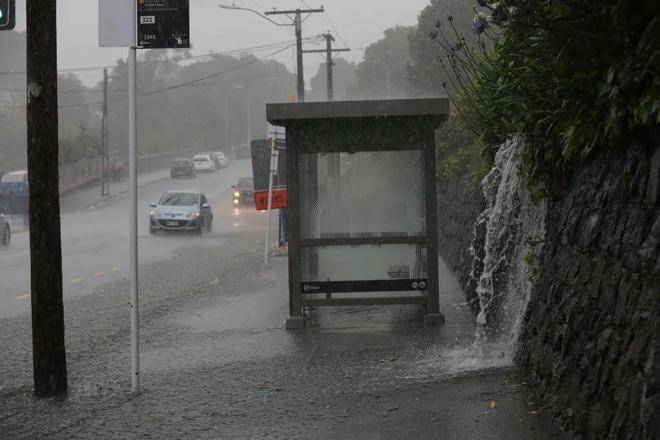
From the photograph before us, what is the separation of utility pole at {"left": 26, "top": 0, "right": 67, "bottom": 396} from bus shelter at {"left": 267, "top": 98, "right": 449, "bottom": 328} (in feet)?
11.0

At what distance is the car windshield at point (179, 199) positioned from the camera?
3731 cm

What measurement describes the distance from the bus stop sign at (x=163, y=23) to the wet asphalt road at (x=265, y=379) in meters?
3.06

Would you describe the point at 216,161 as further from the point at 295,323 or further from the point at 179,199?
the point at 295,323

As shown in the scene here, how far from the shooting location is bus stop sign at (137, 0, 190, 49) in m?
8.98

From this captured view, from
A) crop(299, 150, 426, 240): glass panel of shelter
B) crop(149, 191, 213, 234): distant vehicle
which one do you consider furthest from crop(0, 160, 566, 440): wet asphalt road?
crop(149, 191, 213, 234): distant vehicle

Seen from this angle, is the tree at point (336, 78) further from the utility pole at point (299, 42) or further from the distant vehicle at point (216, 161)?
the utility pole at point (299, 42)

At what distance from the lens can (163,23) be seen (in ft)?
29.6

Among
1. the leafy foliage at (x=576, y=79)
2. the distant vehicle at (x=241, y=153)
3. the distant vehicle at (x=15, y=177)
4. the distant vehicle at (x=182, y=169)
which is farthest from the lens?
the distant vehicle at (x=241, y=153)

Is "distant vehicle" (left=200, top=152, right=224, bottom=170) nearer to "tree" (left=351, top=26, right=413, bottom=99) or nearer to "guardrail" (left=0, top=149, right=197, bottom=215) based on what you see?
"guardrail" (left=0, top=149, right=197, bottom=215)

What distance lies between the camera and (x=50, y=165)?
28.6 ft

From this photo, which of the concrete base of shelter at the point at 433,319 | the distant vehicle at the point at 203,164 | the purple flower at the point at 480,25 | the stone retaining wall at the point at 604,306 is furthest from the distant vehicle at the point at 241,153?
the stone retaining wall at the point at 604,306

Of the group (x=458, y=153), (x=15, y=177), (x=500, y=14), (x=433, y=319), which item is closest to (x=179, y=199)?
(x=15, y=177)

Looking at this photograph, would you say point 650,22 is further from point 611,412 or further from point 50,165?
point 50,165

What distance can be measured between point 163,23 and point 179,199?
29154 millimetres
